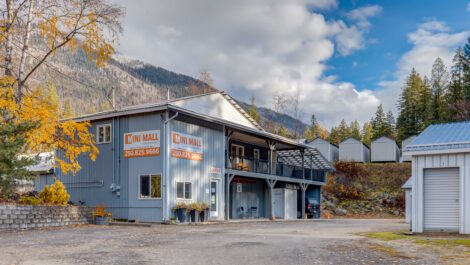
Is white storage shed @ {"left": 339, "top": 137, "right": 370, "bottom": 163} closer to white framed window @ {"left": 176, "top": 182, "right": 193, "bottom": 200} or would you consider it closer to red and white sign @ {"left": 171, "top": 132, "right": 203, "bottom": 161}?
red and white sign @ {"left": 171, "top": 132, "right": 203, "bottom": 161}

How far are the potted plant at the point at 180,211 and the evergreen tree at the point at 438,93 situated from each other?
4545 cm

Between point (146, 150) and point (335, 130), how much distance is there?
232 ft

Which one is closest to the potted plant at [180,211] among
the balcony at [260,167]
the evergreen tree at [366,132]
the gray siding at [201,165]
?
the gray siding at [201,165]

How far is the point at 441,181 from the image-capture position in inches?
655

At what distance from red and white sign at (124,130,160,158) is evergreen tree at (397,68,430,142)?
167 ft

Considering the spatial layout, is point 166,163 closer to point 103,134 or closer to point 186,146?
point 186,146

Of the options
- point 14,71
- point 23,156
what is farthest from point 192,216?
point 14,71

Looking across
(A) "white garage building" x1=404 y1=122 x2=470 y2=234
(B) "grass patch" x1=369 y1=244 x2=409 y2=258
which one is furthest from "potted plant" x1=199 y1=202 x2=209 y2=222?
(B) "grass patch" x1=369 y1=244 x2=409 y2=258

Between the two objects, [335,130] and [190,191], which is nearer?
[190,191]

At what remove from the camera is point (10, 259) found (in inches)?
379

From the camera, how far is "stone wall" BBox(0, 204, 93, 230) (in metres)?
17.5

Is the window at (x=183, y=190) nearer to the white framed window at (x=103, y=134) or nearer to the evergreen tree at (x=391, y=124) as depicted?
the white framed window at (x=103, y=134)

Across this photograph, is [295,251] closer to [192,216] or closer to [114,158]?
[192,216]

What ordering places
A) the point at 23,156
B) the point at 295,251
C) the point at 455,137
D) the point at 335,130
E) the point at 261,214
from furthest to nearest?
the point at 335,130
the point at 261,214
the point at 23,156
the point at 455,137
the point at 295,251
